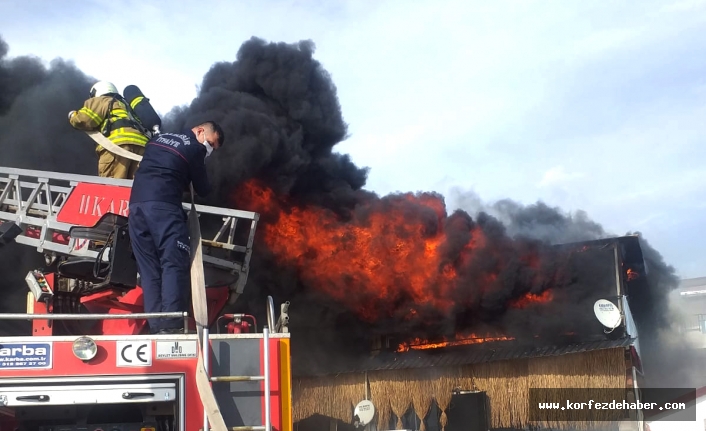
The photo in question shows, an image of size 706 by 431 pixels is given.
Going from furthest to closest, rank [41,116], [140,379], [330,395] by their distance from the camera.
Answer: [41,116] < [330,395] < [140,379]

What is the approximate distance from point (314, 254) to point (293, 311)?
1.10 metres

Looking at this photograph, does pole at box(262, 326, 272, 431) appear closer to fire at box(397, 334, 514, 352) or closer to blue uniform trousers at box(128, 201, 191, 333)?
blue uniform trousers at box(128, 201, 191, 333)

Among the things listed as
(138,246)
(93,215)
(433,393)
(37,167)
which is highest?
(37,167)

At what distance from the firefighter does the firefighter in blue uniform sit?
276 centimetres

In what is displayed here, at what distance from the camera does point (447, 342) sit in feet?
45.3

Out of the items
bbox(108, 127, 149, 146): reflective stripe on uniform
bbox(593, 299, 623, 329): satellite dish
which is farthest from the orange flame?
bbox(108, 127, 149, 146): reflective stripe on uniform

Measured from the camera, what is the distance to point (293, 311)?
1330cm

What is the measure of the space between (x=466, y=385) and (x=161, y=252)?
8.66 metres

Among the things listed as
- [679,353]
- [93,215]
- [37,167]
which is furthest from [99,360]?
[679,353]

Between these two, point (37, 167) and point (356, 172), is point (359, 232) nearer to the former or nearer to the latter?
point (356, 172)

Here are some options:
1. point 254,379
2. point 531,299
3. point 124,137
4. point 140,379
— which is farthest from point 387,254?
point 140,379

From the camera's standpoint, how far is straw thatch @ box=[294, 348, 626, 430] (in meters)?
12.5

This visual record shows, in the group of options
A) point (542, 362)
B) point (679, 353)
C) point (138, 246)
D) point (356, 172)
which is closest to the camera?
point (138, 246)

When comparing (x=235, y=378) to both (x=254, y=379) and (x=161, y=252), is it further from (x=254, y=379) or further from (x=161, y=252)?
(x=161, y=252)
